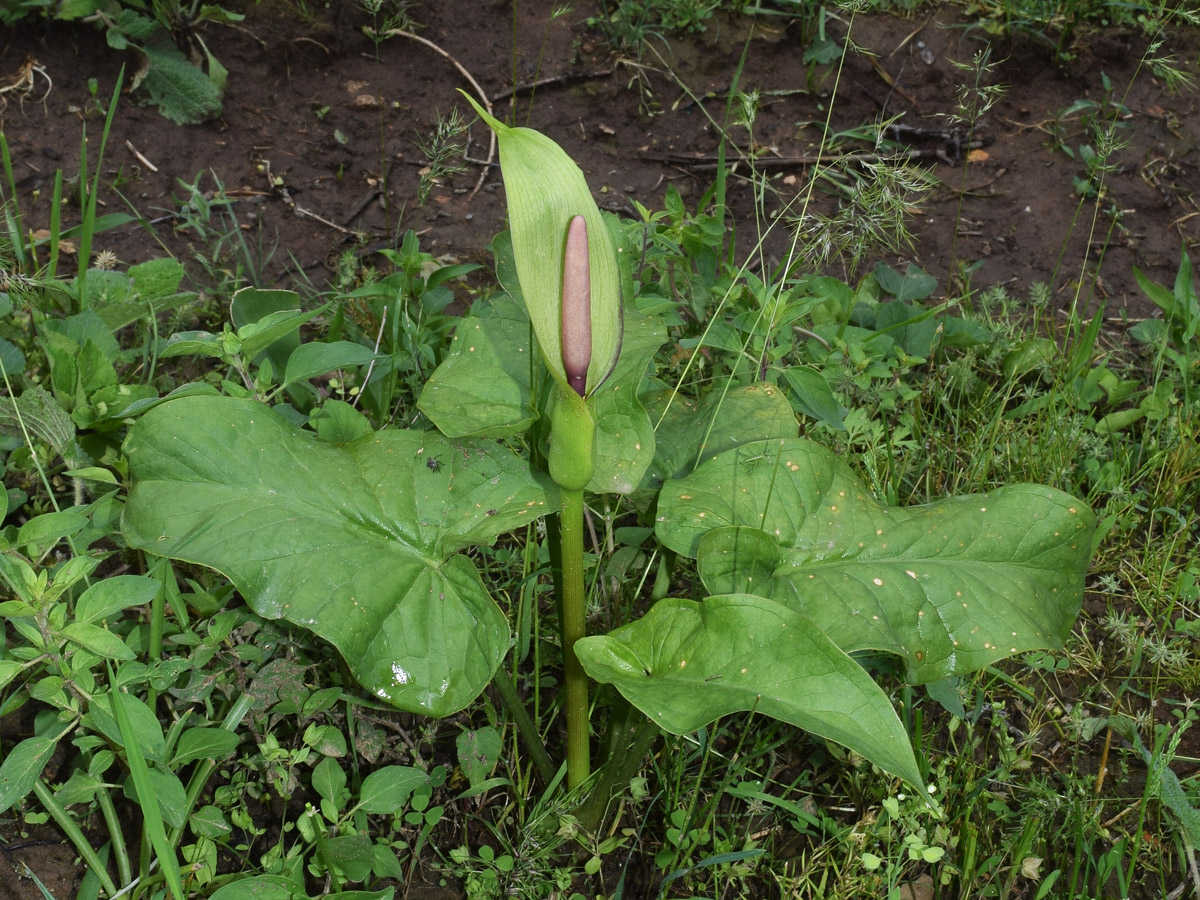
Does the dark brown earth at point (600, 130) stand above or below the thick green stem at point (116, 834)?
above

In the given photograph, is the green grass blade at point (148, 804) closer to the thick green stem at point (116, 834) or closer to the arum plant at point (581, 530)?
the arum plant at point (581, 530)

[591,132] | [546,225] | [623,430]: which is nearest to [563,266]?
[546,225]

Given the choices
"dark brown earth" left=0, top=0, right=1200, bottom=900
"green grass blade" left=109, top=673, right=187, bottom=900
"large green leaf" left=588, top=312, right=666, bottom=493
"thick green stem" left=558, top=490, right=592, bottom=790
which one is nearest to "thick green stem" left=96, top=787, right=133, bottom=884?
"green grass blade" left=109, top=673, right=187, bottom=900

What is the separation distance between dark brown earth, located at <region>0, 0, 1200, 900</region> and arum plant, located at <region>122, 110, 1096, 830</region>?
1.20 m

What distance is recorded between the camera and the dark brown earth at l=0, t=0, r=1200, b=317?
2537mm

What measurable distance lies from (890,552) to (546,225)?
0.70 meters

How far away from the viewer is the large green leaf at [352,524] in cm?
116

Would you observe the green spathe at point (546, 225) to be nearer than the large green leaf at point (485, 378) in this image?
Yes

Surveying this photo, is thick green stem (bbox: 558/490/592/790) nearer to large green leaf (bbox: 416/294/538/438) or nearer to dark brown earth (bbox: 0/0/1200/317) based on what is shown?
large green leaf (bbox: 416/294/538/438)

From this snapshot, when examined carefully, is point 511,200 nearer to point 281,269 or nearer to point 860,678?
point 860,678

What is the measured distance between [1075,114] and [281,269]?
2299 mm

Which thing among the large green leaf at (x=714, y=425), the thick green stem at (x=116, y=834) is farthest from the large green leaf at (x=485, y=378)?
the thick green stem at (x=116, y=834)

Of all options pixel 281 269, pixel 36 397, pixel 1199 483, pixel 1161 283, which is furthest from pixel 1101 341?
pixel 36 397

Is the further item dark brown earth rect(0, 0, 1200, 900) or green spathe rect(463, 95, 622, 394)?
dark brown earth rect(0, 0, 1200, 900)
